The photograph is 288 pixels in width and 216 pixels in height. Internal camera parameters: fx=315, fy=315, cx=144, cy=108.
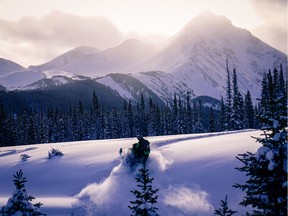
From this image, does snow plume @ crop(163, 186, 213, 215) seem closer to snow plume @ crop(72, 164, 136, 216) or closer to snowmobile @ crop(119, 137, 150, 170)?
snow plume @ crop(72, 164, 136, 216)

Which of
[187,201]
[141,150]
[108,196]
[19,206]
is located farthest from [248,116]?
[19,206]

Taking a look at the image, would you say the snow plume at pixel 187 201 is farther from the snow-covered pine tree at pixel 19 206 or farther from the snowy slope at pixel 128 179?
the snow-covered pine tree at pixel 19 206

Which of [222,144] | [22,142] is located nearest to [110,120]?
[22,142]

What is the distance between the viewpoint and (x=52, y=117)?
91438 millimetres

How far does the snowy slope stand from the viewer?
14.4 m

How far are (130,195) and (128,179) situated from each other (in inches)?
55.4

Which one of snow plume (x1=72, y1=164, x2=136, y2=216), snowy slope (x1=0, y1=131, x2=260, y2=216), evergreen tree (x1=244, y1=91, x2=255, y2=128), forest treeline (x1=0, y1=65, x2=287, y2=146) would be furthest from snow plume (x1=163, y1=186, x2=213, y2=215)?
forest treeline (x1=0, y1=65, x2=287, y2=146)

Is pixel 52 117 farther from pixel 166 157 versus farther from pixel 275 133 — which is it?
pixel 275 133

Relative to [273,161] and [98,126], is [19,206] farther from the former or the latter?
[98,126]

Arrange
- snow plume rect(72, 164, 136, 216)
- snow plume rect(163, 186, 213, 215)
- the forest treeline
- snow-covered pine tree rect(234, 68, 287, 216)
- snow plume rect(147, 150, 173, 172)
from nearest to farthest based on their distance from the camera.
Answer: snow-covered pine tree rect(234, 68, 287, 216)
snow plume rect(163, 186, 213, 215)
snow plume rect(72, 164, 136, 216)
snow plume rect(147, 150, 173, 172)
the forest treeline

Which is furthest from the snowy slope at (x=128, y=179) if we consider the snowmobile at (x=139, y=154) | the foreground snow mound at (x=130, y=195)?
the snowmobile at (x=139, y=154)

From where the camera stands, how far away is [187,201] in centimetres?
1434

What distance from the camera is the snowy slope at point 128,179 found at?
14.4m

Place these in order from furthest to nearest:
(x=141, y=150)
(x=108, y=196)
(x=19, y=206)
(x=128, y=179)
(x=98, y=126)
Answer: (x=98, y=126)
(x=141, y=150)
(x=128, y=179)
(x=108, y=196)
(x=19, y=206)
